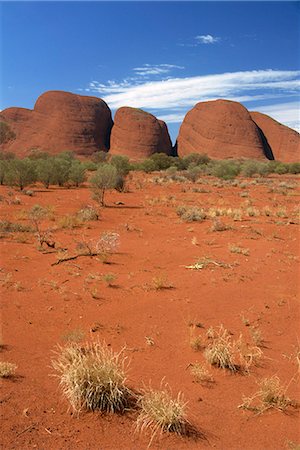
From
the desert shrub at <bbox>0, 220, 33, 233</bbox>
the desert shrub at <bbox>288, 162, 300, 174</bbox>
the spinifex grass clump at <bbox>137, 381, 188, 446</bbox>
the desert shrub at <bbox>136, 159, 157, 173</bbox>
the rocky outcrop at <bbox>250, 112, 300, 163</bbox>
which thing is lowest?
the spinifex grass clump at <bbox>137, 381, 188, 446</bbox>

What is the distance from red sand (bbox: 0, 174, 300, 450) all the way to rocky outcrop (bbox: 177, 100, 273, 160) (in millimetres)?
51035

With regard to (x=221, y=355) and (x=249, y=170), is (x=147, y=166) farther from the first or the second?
(x=221, y=355)

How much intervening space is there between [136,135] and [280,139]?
2400cm

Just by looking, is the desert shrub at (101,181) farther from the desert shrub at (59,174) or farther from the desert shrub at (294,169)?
the desert shrub at (294,169)

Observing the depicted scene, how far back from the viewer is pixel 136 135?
60.0 metres

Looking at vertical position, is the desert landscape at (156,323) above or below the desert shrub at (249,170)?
below

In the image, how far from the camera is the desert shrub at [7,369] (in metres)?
3.80

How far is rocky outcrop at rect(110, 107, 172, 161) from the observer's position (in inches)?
2331

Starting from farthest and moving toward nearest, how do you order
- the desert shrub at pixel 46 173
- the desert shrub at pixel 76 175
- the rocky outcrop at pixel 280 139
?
the rocky outcrop at pixel 280 139 < the desert shrub at pixel 76 175 < the desert shrub at pixel 46 173

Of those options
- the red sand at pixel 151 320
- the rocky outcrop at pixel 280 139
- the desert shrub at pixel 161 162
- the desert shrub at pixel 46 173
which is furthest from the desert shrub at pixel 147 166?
the rocky outcrop at pixel 280 139

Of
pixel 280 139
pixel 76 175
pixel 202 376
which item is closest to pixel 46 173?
pixel 76 175

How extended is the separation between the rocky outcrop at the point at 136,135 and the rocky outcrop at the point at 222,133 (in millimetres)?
4279

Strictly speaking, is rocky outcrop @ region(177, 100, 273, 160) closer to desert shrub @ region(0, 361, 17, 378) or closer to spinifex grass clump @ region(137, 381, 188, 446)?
desert shrub @ region(0, 361, 17, 378)

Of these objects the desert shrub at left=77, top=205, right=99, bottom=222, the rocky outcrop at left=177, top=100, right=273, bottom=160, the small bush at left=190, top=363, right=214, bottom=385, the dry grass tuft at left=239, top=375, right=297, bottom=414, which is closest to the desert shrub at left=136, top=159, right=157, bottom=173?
the rocky outcrop at left=177, top=100, right=273, bottom=160
